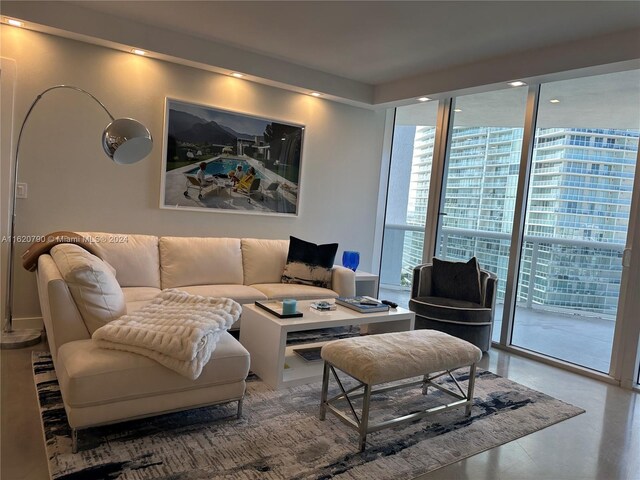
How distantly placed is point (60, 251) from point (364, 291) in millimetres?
3077

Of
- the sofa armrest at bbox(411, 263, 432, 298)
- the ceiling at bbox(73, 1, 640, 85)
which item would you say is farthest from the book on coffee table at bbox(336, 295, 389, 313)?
the ceiling at bbox(73, 1, 640, 85)

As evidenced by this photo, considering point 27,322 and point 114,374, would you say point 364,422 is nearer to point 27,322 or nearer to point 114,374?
point 114,374

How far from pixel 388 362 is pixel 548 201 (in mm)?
2708

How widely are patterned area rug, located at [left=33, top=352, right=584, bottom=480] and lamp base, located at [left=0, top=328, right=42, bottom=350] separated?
17.2 inches

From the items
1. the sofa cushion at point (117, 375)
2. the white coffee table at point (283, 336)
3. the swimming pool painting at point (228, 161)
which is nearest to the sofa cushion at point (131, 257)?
the swimming pool painting at point (228, 161)

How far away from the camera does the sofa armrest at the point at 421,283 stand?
14.5 feet

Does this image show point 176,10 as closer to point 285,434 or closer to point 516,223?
point 285,434

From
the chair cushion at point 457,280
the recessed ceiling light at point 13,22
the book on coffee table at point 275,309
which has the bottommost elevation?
the book on coffee table at point 275,309

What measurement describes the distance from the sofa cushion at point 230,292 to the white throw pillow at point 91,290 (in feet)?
4.14

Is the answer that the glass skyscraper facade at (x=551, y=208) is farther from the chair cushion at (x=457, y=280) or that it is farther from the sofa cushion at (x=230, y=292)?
the sofa cushion at (x=230, y=292)

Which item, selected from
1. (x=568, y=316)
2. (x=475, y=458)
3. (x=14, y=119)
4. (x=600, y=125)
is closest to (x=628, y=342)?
(x=568, y=316)

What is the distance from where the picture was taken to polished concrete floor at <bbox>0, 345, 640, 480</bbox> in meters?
2.12

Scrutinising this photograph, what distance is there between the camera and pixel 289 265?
14.6 feet

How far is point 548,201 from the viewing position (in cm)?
416
